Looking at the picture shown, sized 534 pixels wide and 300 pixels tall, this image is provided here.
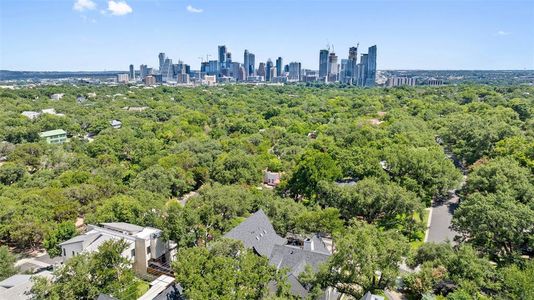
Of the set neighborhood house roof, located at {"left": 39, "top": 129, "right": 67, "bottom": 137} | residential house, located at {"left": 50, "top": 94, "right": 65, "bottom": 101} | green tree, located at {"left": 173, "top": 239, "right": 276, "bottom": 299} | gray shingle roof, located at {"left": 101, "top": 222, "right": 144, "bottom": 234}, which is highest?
residential house, located at {"left": 50, "top": 94, "right": 65, "bottom": 101}

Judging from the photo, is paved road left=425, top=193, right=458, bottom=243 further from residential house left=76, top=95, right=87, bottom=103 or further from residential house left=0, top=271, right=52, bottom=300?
residential house left=76, top=95, right=87, bottom=103

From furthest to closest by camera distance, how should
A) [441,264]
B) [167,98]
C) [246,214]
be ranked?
1. [167,98]
2. [246,214]
3. [441,264]

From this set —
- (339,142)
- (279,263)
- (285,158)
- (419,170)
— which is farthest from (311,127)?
(279,263)

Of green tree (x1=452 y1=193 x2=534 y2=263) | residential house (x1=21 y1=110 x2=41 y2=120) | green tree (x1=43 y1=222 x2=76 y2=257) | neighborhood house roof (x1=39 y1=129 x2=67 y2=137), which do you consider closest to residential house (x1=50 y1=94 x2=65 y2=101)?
residential house (x1=21 y1=110 x2=41 y2=120)

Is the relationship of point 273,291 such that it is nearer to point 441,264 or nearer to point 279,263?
point 279,263

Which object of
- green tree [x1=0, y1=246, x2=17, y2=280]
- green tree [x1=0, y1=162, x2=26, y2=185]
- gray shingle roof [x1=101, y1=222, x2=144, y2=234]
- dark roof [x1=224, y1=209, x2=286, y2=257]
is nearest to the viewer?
green tree [x1=0, y1=246, x2=17, y2=280]
